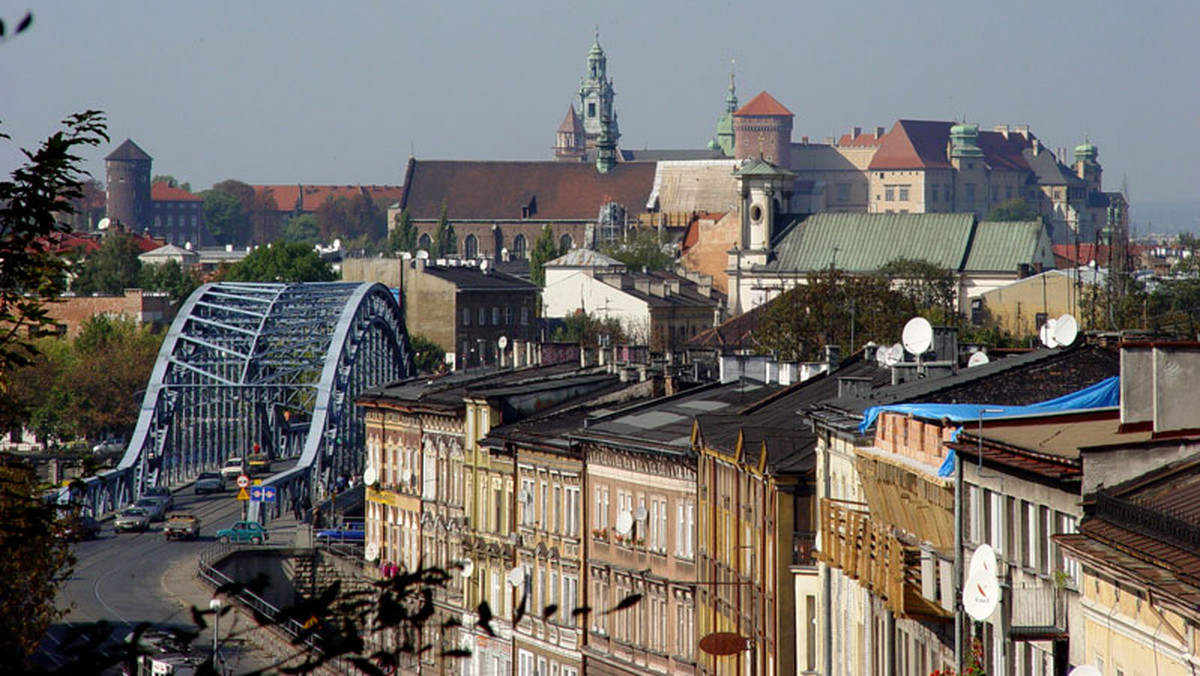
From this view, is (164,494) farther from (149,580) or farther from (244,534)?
(149,580)

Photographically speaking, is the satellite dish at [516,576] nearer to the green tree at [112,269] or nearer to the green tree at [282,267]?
the green tree at [282,267]

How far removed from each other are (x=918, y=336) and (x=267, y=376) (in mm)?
92370

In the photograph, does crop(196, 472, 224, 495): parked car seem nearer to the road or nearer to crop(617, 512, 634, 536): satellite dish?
the road

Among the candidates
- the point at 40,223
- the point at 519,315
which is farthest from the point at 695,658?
the point at 519,315

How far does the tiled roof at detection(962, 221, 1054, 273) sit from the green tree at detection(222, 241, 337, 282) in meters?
43.7

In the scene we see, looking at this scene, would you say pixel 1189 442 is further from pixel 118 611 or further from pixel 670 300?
pixel 670 300

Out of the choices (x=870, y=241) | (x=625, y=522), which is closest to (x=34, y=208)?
(x=625, y=522)

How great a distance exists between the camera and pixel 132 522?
90625 mm

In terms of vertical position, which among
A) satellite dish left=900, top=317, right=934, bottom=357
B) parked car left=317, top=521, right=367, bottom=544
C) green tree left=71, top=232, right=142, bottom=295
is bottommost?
parked car left=317, top=521, right=367, bottom=544

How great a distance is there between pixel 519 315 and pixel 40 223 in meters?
149

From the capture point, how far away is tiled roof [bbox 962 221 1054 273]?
578 feet

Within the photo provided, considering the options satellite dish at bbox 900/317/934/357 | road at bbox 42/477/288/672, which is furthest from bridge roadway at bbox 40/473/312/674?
satellite dish at bbox 900/317/934/357

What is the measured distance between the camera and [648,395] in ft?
194

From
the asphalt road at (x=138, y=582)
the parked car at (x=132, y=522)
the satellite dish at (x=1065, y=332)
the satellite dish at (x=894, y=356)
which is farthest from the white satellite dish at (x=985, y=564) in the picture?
the parked car at (x=132, y=522)
